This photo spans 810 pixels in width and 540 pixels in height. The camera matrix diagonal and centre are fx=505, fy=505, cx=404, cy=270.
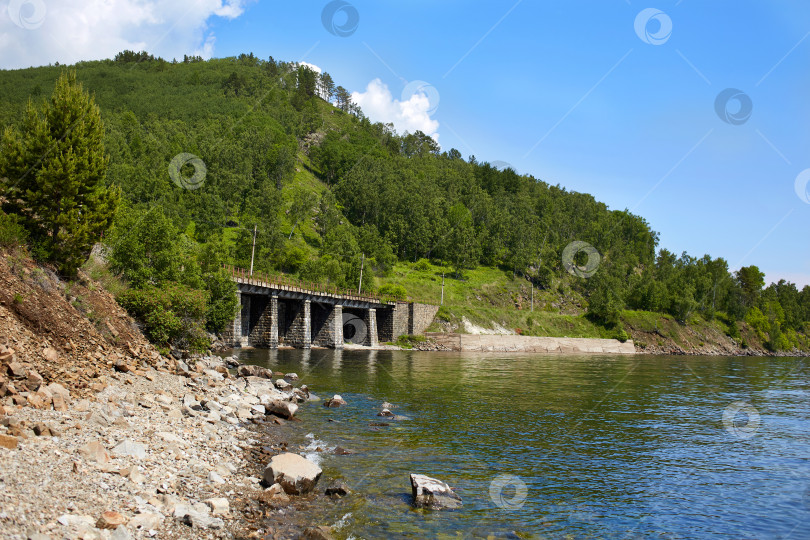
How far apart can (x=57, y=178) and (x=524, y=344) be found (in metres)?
82.4

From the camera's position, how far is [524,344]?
9500cm

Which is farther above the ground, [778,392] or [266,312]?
[266,312]

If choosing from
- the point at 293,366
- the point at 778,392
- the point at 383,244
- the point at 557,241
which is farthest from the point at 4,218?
the point at 557,241

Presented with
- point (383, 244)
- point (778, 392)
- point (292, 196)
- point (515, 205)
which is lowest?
point (778, 392)

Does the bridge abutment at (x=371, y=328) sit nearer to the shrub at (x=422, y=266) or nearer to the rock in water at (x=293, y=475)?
the shrub at (x=422, y=266)

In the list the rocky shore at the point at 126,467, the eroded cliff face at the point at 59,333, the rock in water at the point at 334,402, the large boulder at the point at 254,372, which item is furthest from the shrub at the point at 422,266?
the rocky shore at the point at 126,467

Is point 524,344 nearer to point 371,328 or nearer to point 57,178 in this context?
point 371,328

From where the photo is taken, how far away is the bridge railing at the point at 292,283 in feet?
209

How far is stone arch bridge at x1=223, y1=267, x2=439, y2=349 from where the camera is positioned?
215ft

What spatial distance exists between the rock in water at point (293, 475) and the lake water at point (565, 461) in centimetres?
104

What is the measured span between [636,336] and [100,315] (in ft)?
404

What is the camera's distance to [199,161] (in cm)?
12656

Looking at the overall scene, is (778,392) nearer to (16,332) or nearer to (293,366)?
(293,366)

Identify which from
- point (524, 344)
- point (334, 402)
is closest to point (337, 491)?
point (334, 402)
